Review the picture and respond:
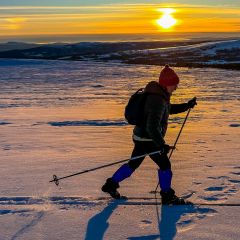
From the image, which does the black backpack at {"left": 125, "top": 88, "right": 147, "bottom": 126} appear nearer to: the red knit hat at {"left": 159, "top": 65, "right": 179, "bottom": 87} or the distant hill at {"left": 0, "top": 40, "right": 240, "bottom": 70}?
the red knit hat at {"left": 159, "top": 65, "right": 179, "bottom": 87}

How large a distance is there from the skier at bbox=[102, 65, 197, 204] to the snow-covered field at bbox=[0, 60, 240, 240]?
173 mm

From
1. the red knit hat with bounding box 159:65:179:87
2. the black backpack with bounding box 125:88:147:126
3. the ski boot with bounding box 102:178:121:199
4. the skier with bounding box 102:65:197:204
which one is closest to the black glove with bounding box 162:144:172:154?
the skier with bounding box 102:65:197:204

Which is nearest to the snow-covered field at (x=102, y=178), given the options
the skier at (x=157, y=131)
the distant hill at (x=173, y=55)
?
the skier at (x=157, y=131)

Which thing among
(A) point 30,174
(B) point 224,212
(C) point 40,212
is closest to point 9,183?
(A) point 30,174

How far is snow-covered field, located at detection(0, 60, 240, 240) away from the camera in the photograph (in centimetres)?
455

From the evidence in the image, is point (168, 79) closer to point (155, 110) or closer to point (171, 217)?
point (155, 110)

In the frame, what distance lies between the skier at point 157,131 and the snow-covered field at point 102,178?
173 mm

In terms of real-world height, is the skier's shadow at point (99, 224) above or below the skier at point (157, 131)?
below

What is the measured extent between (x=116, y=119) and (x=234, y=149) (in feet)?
13.2

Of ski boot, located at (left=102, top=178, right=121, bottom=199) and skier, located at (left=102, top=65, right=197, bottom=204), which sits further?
ski boot, located at (left=102, top=178, right=121, bottom=199)

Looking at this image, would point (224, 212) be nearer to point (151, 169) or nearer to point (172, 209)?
point (172, 209)

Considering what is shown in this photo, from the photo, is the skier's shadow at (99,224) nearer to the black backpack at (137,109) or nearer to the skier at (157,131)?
the skier at (157,131)

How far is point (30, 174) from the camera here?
6.40m

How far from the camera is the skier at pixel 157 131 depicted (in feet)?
15.9
